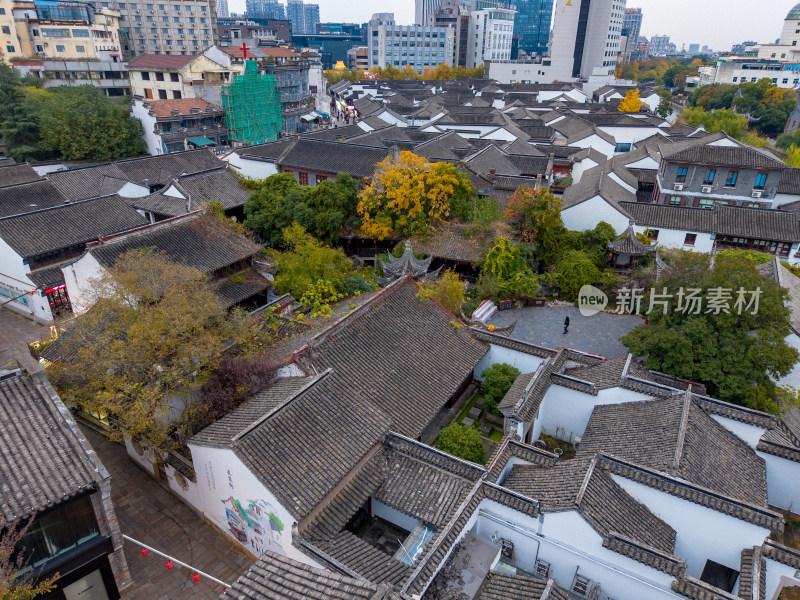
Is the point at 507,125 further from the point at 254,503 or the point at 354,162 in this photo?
the point at 254,503

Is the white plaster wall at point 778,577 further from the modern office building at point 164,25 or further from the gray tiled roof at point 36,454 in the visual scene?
the modern office building at point 164,25

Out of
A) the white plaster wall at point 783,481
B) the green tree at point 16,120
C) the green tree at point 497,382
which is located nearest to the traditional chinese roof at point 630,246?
the green tree at point 497,382

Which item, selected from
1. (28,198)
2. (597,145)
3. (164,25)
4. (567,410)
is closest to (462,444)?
(567,410)

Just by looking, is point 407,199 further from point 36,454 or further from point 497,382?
point 36,454

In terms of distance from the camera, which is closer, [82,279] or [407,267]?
[82,279]

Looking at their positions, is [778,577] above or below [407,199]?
below

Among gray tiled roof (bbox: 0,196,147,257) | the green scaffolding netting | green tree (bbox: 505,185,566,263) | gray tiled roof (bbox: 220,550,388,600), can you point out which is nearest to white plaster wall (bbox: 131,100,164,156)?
the green scaffolding netting
